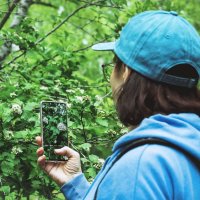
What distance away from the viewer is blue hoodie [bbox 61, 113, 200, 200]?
1706 millimetres

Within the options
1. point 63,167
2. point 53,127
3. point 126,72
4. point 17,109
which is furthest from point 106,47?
point 17,109

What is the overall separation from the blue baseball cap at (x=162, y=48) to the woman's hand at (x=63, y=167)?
782mm

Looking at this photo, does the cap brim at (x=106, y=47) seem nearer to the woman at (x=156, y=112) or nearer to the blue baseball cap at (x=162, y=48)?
the woman at (x=156, y=112)

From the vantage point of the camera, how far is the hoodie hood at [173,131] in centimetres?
177

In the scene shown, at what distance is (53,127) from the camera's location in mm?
2678

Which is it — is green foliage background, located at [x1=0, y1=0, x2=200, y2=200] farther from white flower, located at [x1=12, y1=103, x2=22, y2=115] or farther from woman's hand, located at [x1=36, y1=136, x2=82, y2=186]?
woman's hand, located at [x1=36, y1=136, x2=82, y2=186]

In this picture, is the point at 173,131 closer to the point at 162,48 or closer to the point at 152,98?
the point at 152,98

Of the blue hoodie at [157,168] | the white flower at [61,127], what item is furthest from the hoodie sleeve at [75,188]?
the blue hoodie at [157,168]

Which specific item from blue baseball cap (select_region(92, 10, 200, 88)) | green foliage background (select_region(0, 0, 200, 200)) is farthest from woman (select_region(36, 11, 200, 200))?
green foliage background (select_region(0, 0, 200, 200))

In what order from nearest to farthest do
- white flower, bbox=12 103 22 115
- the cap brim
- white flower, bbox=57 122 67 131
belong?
the cap brim, white flower, bbox=57 122 67 131, white flower, bbox=12 103 22 115

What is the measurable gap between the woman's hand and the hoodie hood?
0.78m

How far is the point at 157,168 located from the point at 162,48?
444mm

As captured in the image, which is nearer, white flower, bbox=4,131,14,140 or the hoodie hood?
the hoodie hood

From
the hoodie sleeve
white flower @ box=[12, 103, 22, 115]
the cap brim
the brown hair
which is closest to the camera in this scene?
the brown hair
